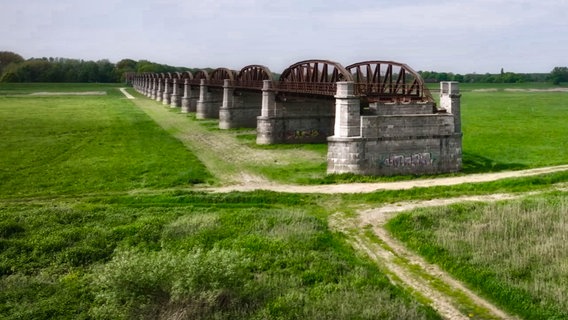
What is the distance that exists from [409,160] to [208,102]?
49026 millimetres

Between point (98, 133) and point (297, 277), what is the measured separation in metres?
46.1

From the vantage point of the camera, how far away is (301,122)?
53.1 metres

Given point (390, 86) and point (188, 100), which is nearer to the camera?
point (390, 86)

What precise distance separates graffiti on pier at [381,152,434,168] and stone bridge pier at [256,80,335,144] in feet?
57.5

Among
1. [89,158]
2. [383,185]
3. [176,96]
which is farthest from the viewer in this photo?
[176,96]

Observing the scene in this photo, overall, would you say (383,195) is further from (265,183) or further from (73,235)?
(73,235)

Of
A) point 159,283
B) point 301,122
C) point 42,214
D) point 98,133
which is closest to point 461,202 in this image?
point 159,283

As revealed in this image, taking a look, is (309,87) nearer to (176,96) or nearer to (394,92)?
(394,92)

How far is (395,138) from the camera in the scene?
35.2 meters

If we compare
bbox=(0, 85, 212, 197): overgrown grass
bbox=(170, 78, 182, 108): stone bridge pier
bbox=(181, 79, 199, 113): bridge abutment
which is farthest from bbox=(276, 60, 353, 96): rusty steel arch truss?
bbox=(170, 78, 182, 108): stone bridge pier

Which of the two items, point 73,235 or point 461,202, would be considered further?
point 461,202

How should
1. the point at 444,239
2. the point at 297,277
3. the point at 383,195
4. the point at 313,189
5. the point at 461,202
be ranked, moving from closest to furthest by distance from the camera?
1. the point at 297,277
2. the point at 444,239
3. the point at 461,202
4. the point at 383,195
5. the point at 313,189

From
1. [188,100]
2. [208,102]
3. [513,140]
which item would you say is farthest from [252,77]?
[513,140]

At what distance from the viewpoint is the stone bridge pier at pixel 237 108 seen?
6494 centimetres
